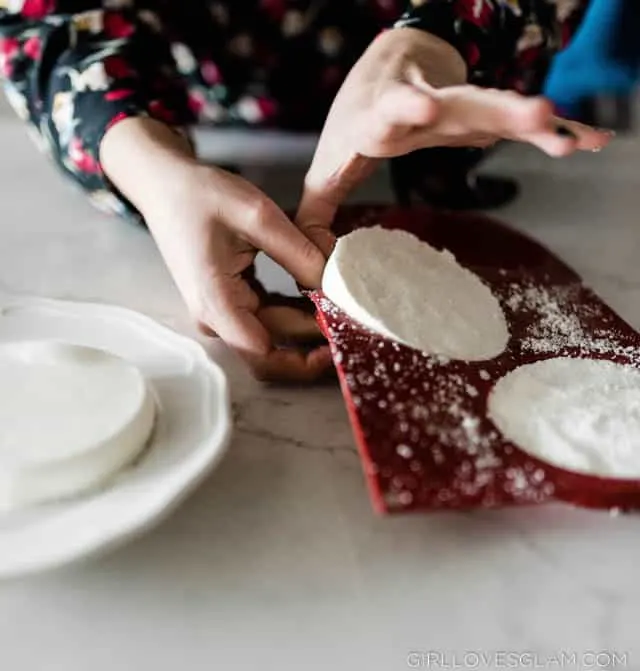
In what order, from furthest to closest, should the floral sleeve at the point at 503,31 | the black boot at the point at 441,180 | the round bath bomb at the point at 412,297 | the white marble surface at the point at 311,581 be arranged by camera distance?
the black boot at the point at 441,180 → the floral sleeve at the point at 503,31 → the round bath bomb at the point at 412,297 → the white marble surface at the point at 311,581

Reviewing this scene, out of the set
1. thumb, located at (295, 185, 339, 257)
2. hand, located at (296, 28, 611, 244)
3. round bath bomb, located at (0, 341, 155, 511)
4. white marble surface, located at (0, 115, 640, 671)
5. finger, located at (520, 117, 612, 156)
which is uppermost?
finger, located at (520, 117, 612, 156)

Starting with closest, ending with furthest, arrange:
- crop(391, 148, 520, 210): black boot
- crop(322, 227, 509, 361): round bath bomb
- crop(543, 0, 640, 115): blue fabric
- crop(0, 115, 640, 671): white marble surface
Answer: crop(0, 115, 640, 671): white marble surface → crop(322, 227, 509, 361): round bath bomb → crop(391, 148, 520, 210): black boot → crop(543, 0, 640, 115): blue fabric

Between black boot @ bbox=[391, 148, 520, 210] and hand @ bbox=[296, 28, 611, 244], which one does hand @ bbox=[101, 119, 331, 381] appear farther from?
black boot @ bbox=[391, 148, 520, 210]

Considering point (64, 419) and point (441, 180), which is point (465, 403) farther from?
point (441, 180)

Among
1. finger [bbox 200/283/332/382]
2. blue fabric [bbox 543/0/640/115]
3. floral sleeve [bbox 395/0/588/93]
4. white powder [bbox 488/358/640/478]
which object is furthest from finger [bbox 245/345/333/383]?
blue fabric [bbox 543/0/640/115]

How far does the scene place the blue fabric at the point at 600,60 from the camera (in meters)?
0.96

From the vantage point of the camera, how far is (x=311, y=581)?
0.41 meters

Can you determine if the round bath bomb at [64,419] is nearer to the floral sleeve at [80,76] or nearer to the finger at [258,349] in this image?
the finger at [258,349]

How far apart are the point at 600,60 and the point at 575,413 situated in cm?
66

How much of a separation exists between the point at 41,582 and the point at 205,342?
199 mm

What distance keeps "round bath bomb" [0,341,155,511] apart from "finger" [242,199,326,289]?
12cm

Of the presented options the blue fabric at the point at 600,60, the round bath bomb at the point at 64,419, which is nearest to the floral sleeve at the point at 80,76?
the round bath bomb at the point at 64,419

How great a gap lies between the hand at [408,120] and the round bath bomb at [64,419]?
0.58 feet

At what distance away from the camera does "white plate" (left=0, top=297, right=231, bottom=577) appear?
378mm
